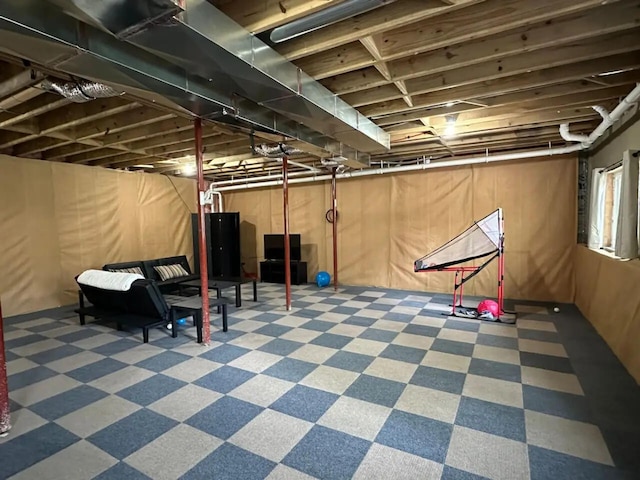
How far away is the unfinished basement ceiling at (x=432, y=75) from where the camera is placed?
2.07 meters

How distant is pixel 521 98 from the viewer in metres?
3.32

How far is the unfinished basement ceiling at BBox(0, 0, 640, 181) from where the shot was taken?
207cm

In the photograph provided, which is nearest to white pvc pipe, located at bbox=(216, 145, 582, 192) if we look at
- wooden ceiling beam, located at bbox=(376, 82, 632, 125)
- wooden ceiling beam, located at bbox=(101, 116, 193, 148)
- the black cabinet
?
wooden ceiling beam, located at bbox=(376, 82, 632, 125)

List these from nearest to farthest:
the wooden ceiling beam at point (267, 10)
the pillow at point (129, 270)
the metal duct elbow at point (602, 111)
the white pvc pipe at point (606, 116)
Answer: the wooden ceiling beam at point (267, 10), the white pvc pipe at point (606, 116), the metal duct elbow at point (602, 111), the pillow at point (129, 270)

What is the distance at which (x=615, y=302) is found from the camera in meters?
3.49

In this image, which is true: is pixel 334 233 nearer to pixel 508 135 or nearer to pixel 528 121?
pixel 508 135

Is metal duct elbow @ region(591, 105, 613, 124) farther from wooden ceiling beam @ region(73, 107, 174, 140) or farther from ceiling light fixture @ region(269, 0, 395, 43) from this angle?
wooden ceiling beam @ region(73, 107, 174, 140)

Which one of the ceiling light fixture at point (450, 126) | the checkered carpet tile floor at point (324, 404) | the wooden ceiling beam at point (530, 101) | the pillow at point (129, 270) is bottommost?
the checkered carpet tile floor at point (324, 404)

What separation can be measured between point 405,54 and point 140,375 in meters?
3.61

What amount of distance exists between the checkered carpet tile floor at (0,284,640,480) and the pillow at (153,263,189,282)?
194cm

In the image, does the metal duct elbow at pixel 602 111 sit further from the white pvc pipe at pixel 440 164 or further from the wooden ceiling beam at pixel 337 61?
the wooden ceiling beam at pixel 337 61

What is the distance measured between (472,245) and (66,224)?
7.05m

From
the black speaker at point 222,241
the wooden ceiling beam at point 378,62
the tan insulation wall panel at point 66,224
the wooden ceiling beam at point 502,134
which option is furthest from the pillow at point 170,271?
the wooden ceiling beam at point 378,62

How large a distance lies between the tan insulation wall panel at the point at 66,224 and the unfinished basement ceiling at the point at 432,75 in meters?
0.66
